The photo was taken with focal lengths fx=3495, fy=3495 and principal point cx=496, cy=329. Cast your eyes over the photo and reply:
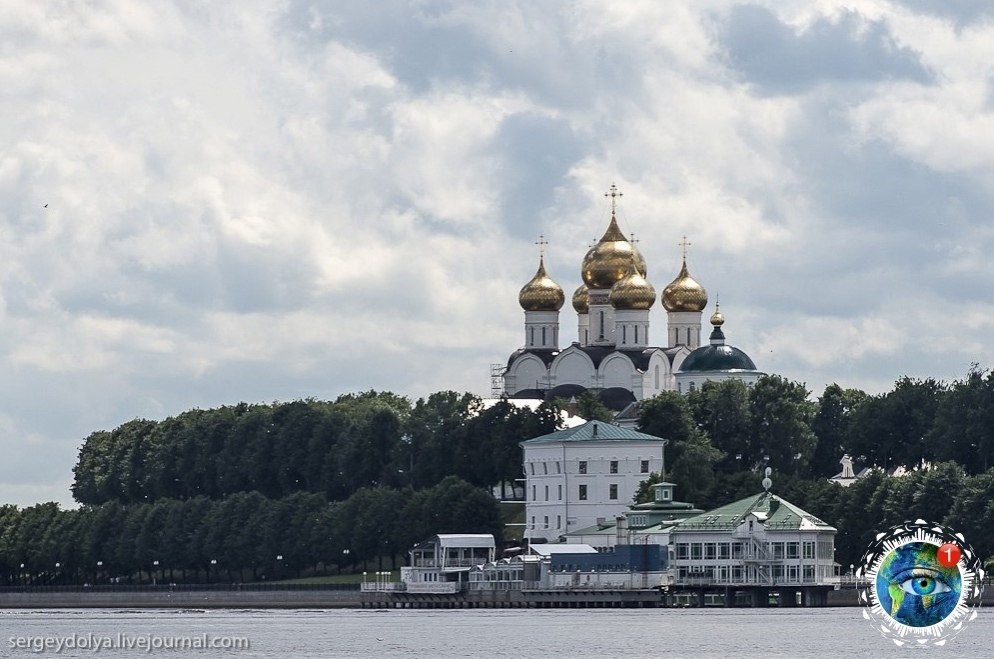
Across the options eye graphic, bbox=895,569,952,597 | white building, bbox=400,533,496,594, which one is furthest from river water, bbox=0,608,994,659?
white building, bbox=400,533,496,594

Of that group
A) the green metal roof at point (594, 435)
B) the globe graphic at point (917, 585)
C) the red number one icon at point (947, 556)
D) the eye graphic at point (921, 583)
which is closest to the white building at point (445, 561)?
the green metal roof at point (594, 435)

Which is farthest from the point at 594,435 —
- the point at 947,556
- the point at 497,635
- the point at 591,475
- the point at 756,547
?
the point at 947,556

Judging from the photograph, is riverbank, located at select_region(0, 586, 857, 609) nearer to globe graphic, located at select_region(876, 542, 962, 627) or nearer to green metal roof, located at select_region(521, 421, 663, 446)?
green metal roof, located at select_region(521, 421, 663, 446)

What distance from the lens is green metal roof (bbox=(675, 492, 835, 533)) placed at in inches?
6673

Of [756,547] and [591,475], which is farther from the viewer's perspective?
[591,475]

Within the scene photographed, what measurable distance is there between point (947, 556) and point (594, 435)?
213ft

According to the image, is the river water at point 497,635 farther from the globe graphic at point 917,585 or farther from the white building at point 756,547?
the white building at point 756,547

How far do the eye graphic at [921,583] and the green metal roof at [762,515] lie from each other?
42042 millimetres

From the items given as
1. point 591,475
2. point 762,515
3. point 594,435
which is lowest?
point 762,515

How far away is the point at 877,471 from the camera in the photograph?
17688cm

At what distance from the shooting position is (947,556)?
131125 millimetres

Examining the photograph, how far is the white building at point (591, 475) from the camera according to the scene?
634 ft

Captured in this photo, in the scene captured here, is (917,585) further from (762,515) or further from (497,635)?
(762,515)

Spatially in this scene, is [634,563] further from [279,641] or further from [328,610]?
[279,641]
